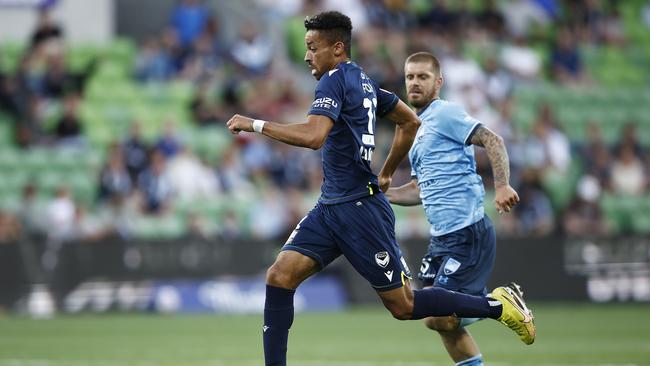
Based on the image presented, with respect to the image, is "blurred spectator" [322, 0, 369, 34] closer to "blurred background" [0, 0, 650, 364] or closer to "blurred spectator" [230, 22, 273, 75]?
"blurred background" [0, 0, 650, 364]

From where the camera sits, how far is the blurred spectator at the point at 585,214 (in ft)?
66.3

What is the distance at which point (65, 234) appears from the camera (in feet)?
60.6

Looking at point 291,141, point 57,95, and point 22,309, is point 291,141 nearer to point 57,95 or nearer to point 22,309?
point 22,309

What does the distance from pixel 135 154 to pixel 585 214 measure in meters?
7.66

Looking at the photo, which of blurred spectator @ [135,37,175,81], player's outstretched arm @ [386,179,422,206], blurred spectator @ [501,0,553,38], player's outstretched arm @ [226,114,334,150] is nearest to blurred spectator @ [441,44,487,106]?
blurred spectator @ [501,0,553,38]

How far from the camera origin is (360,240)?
8227mm

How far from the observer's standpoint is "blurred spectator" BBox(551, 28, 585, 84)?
84.3 feet

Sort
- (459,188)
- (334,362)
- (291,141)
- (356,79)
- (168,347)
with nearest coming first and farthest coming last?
(291,141), (356,79), (459,188), (334,362), (168,347)

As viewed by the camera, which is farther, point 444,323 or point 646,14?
point 646,14

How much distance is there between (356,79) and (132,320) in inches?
384

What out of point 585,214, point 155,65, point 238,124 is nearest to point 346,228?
point 238,124

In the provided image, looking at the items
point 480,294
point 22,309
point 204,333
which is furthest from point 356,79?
point 22,309

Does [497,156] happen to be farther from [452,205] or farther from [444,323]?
[444,323]

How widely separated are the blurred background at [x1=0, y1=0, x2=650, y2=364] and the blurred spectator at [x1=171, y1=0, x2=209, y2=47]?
0.03 meters
